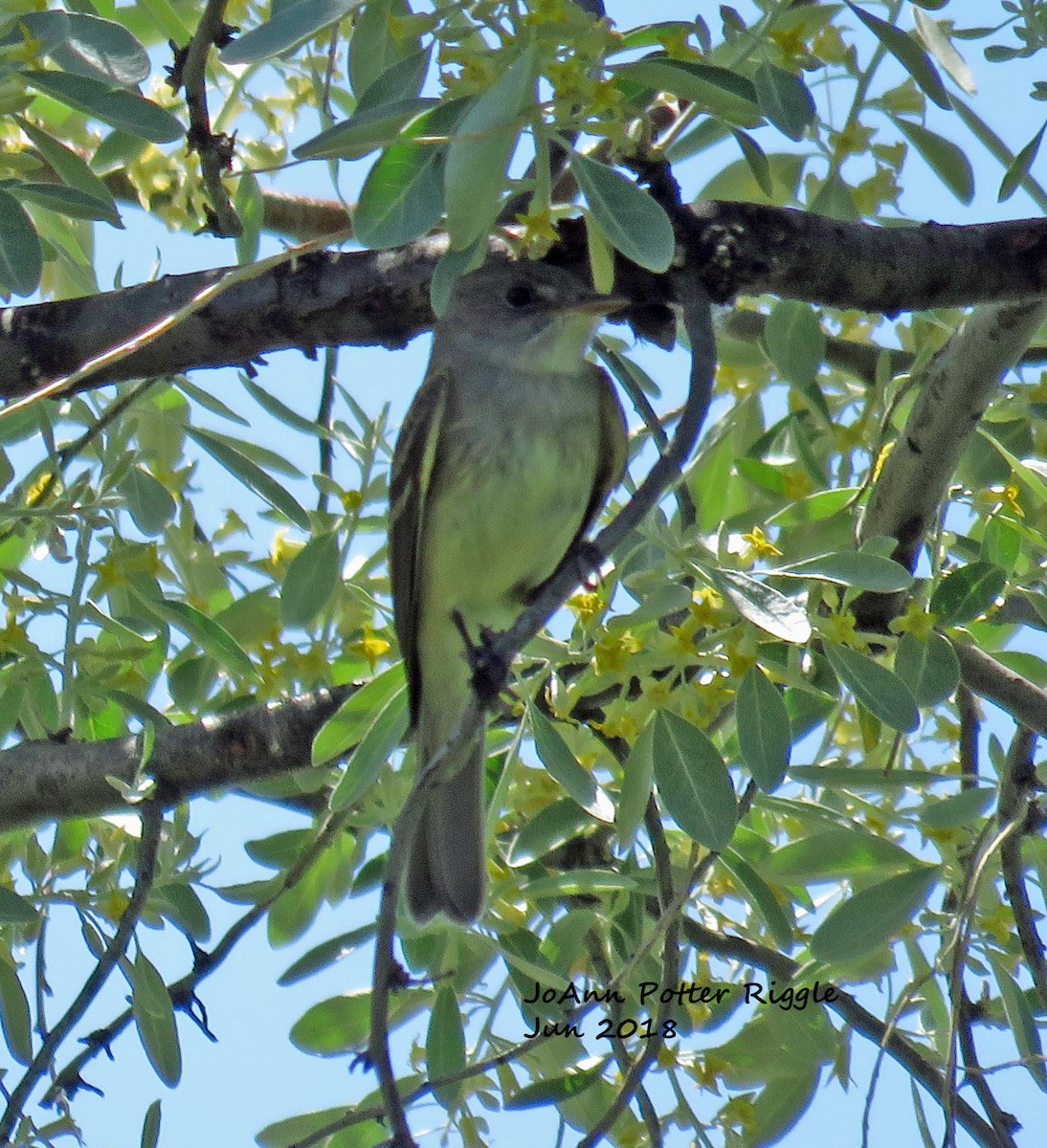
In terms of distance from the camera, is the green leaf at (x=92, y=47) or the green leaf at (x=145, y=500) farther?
the green leaf at (x=145, y=500)

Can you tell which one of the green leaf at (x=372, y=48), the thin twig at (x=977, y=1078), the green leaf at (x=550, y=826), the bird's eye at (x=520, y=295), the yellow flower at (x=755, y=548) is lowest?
the thin twig at (x=977, y=1078)

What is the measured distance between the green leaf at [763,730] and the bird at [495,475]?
98 centimetres

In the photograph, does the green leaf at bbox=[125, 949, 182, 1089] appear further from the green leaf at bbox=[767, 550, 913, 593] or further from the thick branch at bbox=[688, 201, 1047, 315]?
the thick branch at bbox=[688, 201, 1047, 315]

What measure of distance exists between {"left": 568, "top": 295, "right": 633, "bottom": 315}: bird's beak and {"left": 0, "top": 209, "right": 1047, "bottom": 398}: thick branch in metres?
0.04

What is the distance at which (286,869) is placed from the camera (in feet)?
9.17

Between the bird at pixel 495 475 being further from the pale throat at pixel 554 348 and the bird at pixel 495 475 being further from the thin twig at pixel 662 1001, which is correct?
the thin twig at pixel 662 1001

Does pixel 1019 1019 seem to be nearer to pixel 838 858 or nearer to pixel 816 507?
pixel 838 858

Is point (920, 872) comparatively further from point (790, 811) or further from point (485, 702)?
point (485, 702)

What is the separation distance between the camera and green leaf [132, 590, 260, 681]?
274 centimetres

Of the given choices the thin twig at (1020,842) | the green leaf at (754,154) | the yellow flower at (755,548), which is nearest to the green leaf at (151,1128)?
the yellow flower at (755,548)

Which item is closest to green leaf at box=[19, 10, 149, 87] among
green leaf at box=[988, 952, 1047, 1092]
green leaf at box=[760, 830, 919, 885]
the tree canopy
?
the tree canopy

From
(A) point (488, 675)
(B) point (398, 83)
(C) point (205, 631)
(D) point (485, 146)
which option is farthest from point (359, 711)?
(D) point (485, 146)

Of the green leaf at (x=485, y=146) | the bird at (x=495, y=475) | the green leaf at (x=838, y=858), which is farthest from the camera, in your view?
the bird at (x=495, y=475)

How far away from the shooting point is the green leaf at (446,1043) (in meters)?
2.61
